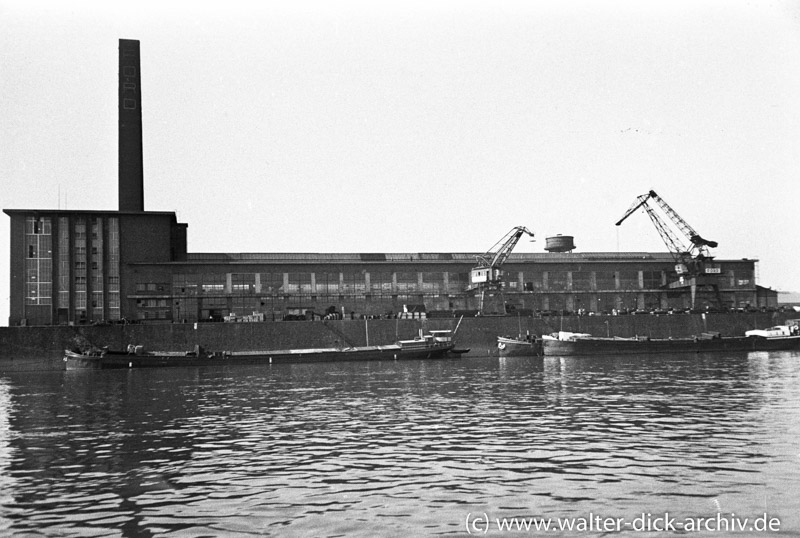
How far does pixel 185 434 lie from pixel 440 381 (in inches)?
1079

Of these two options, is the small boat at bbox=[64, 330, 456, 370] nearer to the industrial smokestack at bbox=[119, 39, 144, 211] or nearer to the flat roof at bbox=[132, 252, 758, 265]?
the flat roof at bbox=[132, 252, 758, 265]

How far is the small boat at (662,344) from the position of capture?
93938 millimetres

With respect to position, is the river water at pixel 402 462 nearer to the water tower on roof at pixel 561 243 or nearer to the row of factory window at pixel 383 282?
the row of factory window at pixel 383 282

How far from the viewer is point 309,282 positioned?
110562mm

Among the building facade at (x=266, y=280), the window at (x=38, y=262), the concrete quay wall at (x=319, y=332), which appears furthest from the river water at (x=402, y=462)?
the building facade at (x=266, y=280)

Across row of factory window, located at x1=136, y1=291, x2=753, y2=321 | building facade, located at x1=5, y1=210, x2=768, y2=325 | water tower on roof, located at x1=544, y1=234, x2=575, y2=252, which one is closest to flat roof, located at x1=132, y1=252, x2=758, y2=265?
building facade, located at x1=5, y1=210, x2=768, y2=325

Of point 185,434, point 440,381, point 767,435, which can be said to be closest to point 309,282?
point 440,381

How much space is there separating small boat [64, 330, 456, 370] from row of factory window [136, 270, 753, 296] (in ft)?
50.4

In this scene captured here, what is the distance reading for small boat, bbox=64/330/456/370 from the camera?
→ 83562 mm

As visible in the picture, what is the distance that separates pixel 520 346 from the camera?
95.7 meters

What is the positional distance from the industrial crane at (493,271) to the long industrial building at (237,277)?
6.39 ft

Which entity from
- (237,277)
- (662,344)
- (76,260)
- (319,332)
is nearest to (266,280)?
(237,277)

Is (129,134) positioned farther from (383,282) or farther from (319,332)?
(383,282)

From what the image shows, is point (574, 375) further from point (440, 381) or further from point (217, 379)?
point (217, 379)
